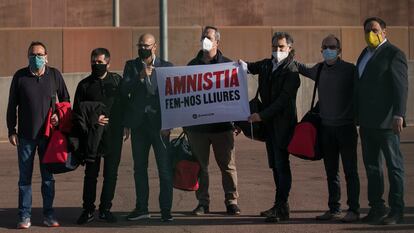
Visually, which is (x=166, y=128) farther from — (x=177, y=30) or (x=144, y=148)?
(x=177, y=30)

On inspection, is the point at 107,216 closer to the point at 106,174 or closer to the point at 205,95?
the point at 106,174

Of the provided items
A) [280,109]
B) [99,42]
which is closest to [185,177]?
[280,109]

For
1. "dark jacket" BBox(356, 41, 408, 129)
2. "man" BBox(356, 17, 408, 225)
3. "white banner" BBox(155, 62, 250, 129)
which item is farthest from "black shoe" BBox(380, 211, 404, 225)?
"white banner" BBox(155, 62, 250, 129)

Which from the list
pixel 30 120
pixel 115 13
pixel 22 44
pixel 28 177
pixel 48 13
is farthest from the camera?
pixel 48 13

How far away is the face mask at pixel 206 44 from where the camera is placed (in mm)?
10992

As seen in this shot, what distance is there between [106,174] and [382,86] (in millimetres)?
2947

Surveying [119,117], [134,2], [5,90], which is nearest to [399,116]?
[119,117]

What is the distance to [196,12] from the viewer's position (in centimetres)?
2694

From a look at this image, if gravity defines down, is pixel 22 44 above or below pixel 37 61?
below

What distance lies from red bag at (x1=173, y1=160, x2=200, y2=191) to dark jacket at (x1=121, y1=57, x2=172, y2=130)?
0.57m

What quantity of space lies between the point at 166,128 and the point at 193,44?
1291 cm

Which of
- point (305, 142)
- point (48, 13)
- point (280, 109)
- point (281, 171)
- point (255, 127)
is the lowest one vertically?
point (281, 171)

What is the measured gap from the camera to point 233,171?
37.4 ft

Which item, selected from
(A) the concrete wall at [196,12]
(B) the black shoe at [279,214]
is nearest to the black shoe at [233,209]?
(B) the black shoe at [279,214]
